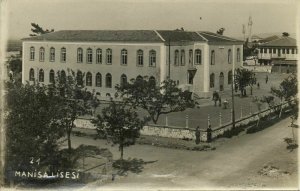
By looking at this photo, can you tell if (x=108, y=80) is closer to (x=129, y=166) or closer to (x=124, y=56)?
(x=124, y=56)

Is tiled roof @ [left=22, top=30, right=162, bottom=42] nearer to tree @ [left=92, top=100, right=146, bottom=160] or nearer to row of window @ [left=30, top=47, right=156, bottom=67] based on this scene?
row of window @ [left=30, top=47, right=156, bottom=67]

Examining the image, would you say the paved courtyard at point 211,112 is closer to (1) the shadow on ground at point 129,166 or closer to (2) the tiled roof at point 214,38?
(2) the tiled roof at point 214,38

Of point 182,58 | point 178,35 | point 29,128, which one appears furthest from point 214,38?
point 29,128

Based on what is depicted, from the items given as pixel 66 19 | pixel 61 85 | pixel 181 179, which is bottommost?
pixel 181 179

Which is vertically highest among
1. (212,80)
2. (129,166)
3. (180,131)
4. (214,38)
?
(214,38)

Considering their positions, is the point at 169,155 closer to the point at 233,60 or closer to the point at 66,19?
the point at 66,19

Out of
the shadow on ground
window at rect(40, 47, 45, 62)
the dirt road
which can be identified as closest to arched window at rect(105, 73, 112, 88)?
window at rect(40, 47, 45, 62)

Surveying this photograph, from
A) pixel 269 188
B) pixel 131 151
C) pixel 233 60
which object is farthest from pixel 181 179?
pixel 233 60
